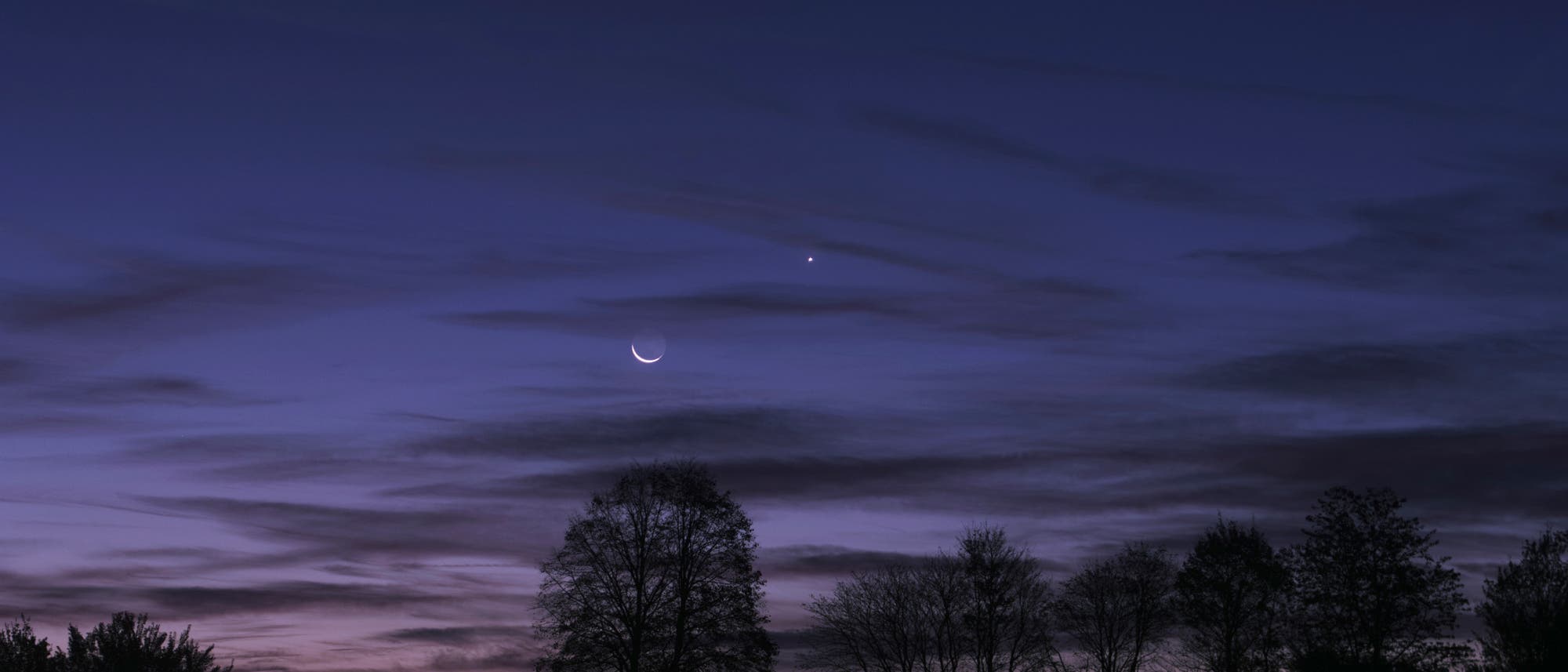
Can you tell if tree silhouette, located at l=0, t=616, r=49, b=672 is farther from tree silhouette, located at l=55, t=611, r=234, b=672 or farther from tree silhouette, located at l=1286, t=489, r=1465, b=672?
tree silhouette, located at l=1286, t=489, r=1465, b=672

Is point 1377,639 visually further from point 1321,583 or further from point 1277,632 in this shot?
point 1277,632

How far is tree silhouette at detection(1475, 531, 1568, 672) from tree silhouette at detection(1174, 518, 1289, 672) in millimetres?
19551

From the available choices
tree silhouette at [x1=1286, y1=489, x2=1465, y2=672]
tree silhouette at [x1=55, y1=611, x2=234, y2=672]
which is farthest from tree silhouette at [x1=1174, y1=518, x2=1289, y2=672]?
tree silhouette at [x1=55, y1=611, x2=234, y2=672]

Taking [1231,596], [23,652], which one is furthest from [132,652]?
[1231,596]

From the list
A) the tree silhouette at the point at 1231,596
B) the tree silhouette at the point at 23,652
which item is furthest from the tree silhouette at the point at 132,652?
the tree silhouette at the point at 1231,596

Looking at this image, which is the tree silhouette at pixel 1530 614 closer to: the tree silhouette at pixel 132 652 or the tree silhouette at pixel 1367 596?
the tree silhouette at pixel 1367 596

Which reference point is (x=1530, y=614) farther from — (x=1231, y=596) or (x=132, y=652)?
(x=132, y=652)

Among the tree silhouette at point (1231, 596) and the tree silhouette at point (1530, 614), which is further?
the tree silhouette at point (1231, 596)

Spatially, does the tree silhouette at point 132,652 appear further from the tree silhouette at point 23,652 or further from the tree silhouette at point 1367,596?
the tree silhouette at point 1367,596

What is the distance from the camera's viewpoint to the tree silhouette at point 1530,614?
5788cm

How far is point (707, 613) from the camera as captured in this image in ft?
232

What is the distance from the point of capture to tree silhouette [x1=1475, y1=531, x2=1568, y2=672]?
5788 cm

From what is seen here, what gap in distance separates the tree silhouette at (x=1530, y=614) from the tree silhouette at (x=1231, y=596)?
64.1 ft

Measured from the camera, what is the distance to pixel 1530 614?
6194cm
